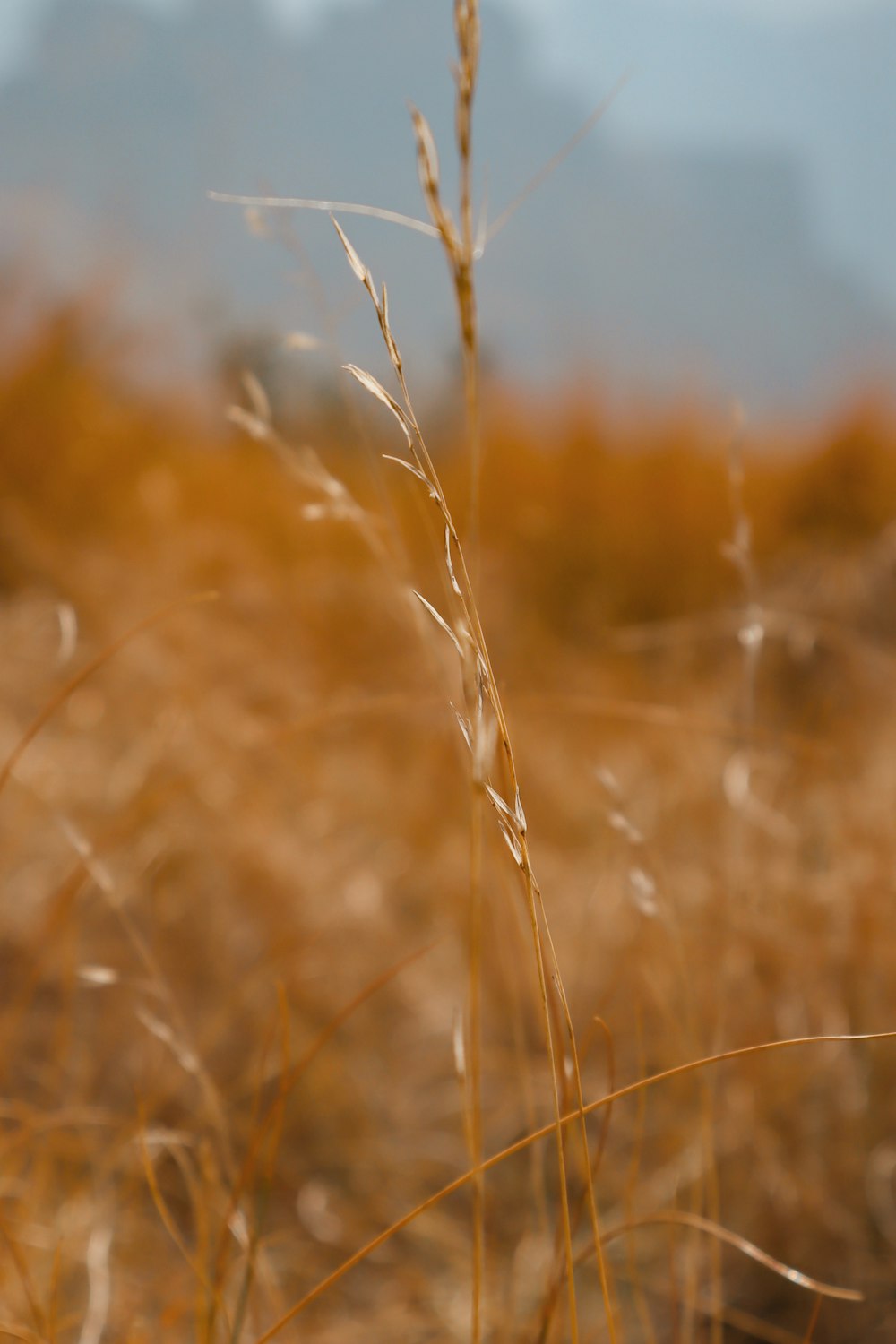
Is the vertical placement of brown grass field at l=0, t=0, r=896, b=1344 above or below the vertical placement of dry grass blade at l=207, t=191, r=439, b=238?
below

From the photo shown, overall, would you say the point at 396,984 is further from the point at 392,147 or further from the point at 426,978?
the point at 392,147

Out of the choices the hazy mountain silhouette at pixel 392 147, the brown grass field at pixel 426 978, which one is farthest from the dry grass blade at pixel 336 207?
the hazy mountain silhouette at pixel 392 147

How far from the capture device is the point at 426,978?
0.81 metres

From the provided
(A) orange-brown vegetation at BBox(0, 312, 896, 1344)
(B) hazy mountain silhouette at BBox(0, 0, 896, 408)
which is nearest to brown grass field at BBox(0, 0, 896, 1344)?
(A) orange-brown vegetation at BBox(0, 312, 896, 1344)

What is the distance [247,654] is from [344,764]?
289 millimetres

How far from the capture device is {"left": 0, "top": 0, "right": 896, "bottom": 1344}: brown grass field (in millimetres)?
292

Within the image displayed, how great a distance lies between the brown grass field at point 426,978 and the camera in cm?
29

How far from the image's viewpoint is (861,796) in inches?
30.3

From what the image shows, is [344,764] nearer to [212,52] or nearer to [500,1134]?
[500,1134]

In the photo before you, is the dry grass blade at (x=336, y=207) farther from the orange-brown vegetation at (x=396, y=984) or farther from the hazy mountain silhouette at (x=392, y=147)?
the hazy mountain silhouette at (x=392, y=147)

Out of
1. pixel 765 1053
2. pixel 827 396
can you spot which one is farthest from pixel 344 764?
pixel 827 396

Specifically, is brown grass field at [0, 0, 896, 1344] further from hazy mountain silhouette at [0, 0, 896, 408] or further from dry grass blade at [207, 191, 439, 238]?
hazy mountain silhouette at [0, 0, 896, 408]

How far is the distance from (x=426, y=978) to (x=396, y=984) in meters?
0.03

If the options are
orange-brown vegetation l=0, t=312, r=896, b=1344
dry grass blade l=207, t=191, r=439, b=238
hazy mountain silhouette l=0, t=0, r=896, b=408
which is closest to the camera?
dry grass blade l=207, t=191, r=439, b=238
